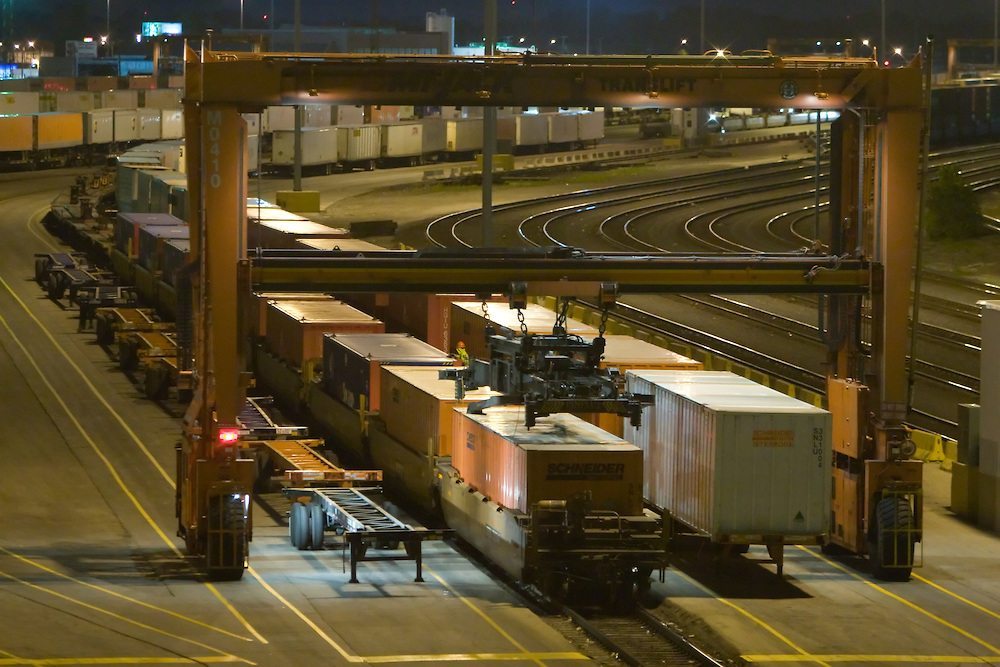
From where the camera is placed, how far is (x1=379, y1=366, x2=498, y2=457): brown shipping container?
3478 centimetres

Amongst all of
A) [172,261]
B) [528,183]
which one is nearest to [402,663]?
[172,261]

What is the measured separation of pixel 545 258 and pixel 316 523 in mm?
7003

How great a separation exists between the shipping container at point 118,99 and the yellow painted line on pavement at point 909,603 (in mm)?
122070

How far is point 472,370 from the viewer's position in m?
32.9

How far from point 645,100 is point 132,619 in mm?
13638

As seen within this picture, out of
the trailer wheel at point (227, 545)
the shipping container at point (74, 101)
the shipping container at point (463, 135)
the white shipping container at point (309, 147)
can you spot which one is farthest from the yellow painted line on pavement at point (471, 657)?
the shipping container at point (74, 101)

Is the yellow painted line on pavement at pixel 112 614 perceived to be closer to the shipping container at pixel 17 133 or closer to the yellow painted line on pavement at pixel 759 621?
the yellow painted line on pavement at pixel 759 621

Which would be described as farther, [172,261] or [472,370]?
[172,261]

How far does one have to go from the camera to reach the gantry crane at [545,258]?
1240 inches

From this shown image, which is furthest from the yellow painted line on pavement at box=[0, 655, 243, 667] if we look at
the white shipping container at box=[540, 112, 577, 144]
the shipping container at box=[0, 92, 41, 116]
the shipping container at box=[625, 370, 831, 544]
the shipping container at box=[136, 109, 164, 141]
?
the shipping container at box=[0, 92, 41, 116]

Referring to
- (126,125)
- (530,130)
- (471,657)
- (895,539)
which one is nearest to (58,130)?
(126,125)

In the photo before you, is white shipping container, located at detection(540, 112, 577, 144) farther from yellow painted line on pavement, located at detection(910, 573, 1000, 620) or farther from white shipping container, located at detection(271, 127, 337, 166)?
yellow painted line on pavement, located at detection(910, 573, 1000, 620)

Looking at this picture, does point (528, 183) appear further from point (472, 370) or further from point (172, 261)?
point (472, 370)

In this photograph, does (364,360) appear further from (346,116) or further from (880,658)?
(346,116)
